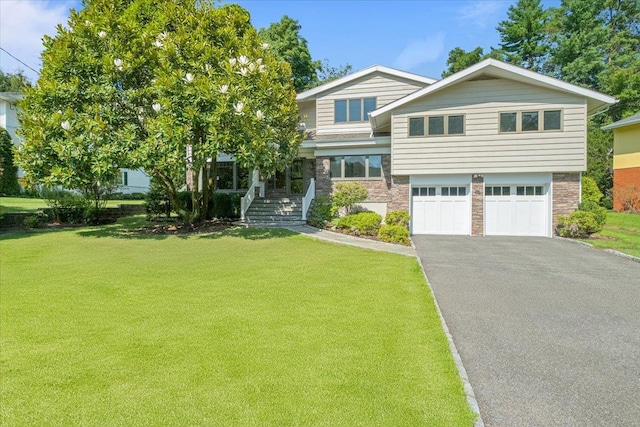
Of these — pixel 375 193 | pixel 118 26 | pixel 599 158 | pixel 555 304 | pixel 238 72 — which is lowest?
pixel 555 304

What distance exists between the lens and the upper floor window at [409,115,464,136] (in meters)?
15.7

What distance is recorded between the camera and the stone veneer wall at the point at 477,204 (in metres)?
15.6

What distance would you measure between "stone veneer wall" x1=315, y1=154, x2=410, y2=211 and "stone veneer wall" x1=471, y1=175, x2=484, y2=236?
8.95 ft

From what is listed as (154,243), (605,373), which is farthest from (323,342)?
(154,243)

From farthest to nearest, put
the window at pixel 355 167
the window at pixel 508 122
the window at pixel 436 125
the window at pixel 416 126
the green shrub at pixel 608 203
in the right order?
the green shrub at pixel 608 203 → the window at pixel 355 167 → the window at pixel 416 126 → the window at pixel 436 125 → the window at pixel 508 122

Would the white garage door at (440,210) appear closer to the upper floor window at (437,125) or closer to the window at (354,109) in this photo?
the upper floor window at (437,125)

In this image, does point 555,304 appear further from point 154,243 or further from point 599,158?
point 599,158

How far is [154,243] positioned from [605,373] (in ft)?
41.2

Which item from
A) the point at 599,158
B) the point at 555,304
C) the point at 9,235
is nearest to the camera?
the point at 555,304

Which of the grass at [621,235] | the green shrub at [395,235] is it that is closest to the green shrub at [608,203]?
the grass at [621,235]

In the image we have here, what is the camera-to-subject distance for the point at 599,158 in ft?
84.6

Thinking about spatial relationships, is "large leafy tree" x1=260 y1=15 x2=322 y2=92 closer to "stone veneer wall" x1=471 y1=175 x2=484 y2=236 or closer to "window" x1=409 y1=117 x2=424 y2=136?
"window" x1=409 y1=117 x2=424 y2=136

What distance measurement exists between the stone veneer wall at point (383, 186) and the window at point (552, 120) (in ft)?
19.2

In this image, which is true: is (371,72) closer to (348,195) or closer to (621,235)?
(348,195)
